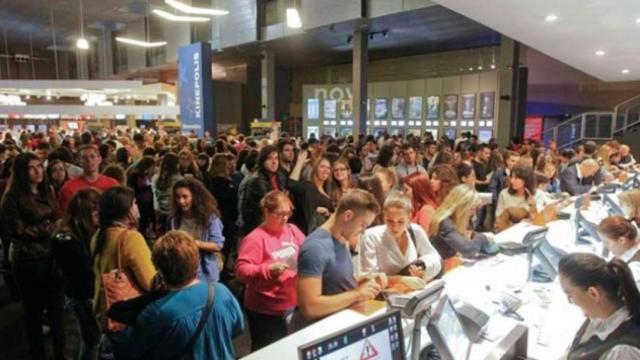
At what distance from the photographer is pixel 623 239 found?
9.01ft

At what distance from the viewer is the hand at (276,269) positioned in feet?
7.98

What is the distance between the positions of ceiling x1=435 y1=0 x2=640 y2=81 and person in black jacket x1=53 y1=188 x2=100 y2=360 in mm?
5940

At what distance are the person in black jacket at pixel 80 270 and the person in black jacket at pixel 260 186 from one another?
1.67 meters

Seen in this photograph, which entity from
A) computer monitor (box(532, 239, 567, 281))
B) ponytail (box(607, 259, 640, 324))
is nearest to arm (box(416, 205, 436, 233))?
computer monitor (box(532, 239, 567, 281))

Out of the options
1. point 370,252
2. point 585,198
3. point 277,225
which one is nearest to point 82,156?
point 277,225

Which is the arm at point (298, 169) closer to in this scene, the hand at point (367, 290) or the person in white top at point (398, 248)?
the person in white top at point (398, 248)

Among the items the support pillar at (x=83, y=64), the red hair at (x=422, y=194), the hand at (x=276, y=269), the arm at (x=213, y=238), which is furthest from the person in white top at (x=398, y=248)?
the support pillar at (x=83, y=64)

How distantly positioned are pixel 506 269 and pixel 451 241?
0.52m

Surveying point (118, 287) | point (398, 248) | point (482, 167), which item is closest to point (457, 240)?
point (398, 248)

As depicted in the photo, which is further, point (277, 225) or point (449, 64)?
point (449, 64)

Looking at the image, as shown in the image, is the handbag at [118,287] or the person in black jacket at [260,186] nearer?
the handbag at [118,287]

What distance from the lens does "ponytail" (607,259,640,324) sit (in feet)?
5.35

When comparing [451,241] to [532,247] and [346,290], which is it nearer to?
[532,247]

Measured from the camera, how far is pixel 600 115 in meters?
14.1
